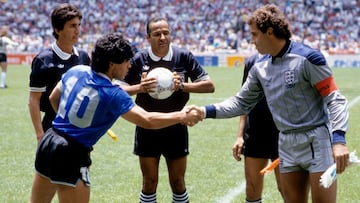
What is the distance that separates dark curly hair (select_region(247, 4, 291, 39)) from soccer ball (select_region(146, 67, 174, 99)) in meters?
1.56

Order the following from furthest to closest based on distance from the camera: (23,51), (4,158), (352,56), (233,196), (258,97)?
(23,51) < (352,56) < (4,158) < (233,196) < (258,97)

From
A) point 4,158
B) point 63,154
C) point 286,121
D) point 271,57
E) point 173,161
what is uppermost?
point 271,57

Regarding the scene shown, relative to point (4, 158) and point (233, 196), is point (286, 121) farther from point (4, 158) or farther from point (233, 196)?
point (4, 158)

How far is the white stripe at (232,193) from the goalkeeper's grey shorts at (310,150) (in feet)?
10.0

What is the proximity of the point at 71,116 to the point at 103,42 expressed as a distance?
624 mm

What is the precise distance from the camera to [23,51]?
40875mm

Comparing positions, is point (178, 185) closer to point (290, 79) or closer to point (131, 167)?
point (290, 79)

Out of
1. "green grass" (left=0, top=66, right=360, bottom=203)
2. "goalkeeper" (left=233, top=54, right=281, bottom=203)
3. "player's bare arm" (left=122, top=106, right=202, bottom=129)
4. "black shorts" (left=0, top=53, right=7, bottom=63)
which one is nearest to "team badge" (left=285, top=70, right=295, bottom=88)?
"player's bare arm" (left=122, top=106, right=202, bottom=129)

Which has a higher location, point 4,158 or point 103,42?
point 103,42

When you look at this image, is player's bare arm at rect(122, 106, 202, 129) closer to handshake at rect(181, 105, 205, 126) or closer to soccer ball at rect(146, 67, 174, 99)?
handshake at rect(181, 105, 205, 126)

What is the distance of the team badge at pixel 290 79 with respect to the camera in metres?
5.12

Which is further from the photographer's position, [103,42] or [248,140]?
[248,140]

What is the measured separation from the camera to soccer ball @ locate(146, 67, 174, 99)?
6.54 meters

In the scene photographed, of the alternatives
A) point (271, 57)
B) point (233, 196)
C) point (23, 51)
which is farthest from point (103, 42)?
point (23, 51)
